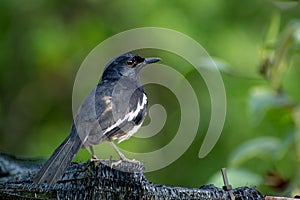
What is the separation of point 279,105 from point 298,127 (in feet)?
0.56

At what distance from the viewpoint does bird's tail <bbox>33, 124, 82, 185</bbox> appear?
2.81m

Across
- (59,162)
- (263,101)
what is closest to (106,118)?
(59,162)

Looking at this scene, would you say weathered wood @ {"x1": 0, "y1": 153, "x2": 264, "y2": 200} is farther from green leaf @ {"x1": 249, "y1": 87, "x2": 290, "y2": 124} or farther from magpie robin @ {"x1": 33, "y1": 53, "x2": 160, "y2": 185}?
green leaf @ {"x1": 249, "y1": 87, "x2": 290, "y2": 124}

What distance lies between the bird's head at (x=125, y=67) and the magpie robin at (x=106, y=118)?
0.04 meters

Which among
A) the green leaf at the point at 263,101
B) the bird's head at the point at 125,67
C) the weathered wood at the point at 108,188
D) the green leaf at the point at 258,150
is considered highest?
the bird's head at the point at 125,67

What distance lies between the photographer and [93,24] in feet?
28.2

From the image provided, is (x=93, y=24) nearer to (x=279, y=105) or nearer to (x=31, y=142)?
(x=31, y=142)

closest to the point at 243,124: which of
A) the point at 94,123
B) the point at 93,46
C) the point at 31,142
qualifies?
the point at 93,46

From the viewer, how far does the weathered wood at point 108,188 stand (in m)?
2.58

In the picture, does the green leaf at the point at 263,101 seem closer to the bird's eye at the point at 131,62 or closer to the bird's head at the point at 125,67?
the bird's head at the point at 125,67

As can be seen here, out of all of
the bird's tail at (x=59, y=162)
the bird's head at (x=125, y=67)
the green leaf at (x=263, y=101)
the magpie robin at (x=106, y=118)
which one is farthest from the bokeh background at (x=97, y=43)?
the bird's tail at (x=59, y=162)

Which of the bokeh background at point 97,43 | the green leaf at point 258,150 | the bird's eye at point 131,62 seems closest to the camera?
the green leaf at point 258,150

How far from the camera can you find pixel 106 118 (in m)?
3.48

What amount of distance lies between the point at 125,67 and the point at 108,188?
1.67 meters
